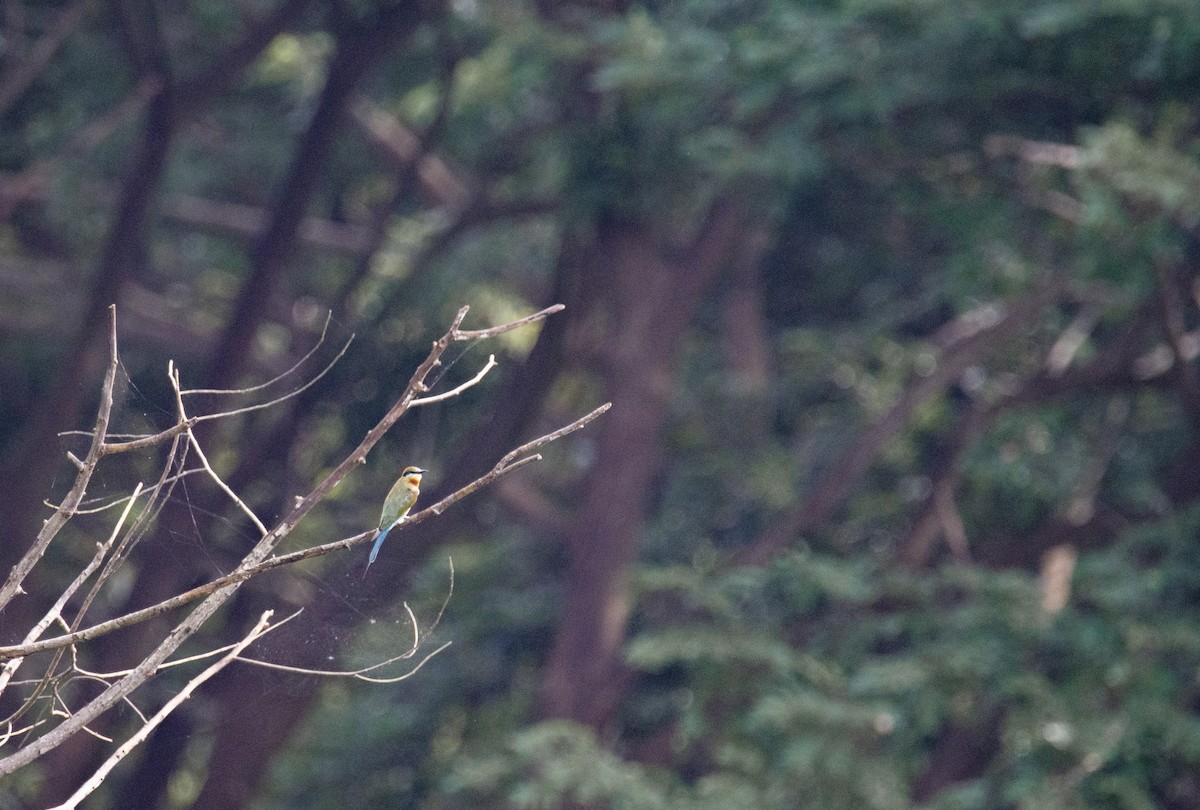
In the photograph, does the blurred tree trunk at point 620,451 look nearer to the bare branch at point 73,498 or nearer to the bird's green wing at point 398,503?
the bird's green wing at point 398,503

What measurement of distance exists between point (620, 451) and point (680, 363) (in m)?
1.67

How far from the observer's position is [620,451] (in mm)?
7805

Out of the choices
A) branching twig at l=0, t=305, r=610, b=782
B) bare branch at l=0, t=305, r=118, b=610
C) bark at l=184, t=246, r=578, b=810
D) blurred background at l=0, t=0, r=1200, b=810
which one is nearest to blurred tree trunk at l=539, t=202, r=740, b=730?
blurred background at l=0, t=0, r=1200, b=810

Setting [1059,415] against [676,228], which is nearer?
[1059,415]

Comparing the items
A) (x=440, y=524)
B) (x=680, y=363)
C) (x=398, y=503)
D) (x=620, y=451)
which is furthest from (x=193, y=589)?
(x=680, y=363)

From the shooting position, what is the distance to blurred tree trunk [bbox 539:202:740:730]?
7.46m

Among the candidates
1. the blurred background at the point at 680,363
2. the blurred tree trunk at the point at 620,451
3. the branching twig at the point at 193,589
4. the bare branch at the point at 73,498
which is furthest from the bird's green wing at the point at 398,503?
the blurred tree trunk at the point at 620,451

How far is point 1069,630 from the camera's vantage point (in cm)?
615

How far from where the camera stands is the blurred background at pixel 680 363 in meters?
6.04

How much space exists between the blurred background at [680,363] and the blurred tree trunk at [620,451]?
1.0 inches

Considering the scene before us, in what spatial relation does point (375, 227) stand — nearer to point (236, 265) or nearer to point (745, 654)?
point (236, 265)

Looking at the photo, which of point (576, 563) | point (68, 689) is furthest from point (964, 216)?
point (68, 689)

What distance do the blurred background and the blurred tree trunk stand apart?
0.08 ft

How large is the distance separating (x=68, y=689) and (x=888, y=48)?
4006 mm
